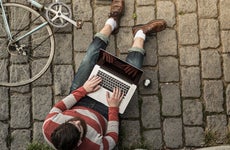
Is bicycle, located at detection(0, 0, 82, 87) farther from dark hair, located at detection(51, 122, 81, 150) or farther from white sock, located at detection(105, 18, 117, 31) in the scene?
dark hair, located at detection(51, 122, 81, 150)

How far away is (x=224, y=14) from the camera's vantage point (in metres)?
5.75

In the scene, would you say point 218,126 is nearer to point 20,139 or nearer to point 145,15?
point 145,15

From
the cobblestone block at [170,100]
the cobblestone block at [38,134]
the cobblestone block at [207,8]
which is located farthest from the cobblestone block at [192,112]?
the cobblestone block at [38,134]

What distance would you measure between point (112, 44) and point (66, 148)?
2.08 m

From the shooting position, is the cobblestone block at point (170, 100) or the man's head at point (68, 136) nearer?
the man's head at point (68, 136)

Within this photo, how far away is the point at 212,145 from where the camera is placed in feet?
18.2

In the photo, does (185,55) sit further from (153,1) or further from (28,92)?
(28,92)

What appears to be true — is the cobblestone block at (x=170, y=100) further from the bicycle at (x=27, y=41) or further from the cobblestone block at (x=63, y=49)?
the bicycle at (x=27, y=41)

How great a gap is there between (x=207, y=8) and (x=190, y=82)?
1.12 metres

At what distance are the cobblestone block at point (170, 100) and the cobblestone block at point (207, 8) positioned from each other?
1.12m

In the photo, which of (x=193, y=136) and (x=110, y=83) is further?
(x=193, y=136)

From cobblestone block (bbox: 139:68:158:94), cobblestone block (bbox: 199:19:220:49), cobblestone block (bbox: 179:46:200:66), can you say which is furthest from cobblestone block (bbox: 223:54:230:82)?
cobblestone block (bbox: 139:68:158:94)

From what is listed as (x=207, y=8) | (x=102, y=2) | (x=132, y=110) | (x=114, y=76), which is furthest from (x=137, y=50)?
(x=207, y=8)

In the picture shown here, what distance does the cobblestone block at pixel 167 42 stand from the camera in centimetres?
570
